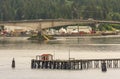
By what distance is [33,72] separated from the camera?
438ft

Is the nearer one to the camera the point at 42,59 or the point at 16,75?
the point at 16,75

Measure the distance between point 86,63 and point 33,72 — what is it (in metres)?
12.4

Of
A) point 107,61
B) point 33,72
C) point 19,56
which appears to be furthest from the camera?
point 19,56

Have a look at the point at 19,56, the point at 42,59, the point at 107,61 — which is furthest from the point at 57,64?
the point at 19,56

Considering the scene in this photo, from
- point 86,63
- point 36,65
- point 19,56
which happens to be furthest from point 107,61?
point 19,56

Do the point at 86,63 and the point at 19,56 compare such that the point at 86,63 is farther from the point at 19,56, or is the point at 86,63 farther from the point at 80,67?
the point at 19,56

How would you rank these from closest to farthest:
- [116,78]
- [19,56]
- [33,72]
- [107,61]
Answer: [116,78], [33,72], [107,61], [19,56]

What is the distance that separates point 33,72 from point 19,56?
3927 centimetres

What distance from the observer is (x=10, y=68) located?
14088 centimetres

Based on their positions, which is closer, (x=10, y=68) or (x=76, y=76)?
(x=76, y=76)

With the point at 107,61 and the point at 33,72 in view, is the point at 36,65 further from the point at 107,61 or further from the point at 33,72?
the point at 107,61

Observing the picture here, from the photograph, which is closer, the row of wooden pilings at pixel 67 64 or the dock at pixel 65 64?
the row of wooden pilings at pixel 67 64

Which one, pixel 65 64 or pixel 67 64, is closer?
pixel 67 64

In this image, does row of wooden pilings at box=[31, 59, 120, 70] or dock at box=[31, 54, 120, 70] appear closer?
row of wooden pilings at box=[31, 59, 120, 70]
